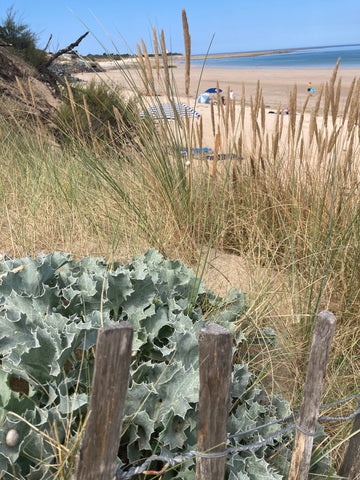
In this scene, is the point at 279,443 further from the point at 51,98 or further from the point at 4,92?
the point at 51,98

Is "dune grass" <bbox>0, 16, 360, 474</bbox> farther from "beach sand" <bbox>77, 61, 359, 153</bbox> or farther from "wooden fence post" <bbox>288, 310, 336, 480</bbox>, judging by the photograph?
"wooden fence post" <bbox>288, 310, 336, 480</bbox>

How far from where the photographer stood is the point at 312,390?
1212 mm

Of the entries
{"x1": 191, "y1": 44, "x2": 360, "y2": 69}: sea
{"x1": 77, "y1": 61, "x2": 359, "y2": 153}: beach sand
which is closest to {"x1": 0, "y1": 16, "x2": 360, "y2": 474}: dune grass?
{"x1": 77, "y1": 61, "x2": 359, "y2": 153}: beach sand

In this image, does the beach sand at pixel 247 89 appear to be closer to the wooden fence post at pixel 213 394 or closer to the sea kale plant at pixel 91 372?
the sea kale plant at pixel 91 372

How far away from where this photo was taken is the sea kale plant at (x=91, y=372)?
1.26 metres

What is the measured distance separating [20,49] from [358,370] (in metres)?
8.65

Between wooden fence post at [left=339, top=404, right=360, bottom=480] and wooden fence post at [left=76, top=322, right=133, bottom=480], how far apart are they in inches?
31.6

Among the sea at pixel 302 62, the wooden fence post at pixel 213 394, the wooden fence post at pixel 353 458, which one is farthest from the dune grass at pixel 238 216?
the sea at pixel 302 62

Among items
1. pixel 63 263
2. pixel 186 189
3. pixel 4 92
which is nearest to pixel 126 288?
pixel 63 263

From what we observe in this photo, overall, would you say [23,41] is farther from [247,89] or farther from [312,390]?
[247,89]

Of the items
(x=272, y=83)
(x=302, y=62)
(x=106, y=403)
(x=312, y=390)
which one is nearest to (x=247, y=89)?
(x=272, y=83)

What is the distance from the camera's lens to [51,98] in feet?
22.7

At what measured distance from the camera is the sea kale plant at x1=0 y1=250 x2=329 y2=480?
126 cm

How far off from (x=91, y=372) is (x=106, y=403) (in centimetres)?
64
